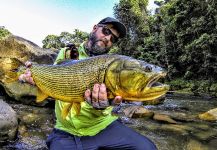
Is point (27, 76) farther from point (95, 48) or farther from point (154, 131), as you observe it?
point (154, 131)

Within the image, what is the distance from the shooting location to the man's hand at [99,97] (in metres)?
2.61

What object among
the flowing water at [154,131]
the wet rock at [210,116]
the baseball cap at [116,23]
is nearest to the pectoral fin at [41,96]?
the baseball cap at [116,23]

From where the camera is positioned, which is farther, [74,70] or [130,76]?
[74,70]

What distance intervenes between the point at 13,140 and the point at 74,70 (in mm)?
4490

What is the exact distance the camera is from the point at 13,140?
6.73 m

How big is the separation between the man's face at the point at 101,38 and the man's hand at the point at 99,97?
1041mm

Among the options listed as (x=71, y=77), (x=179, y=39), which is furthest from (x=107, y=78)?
(x=179, y=39)

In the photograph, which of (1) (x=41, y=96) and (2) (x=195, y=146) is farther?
(2) (x=195, y=146)

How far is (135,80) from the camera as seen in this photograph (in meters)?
2.48

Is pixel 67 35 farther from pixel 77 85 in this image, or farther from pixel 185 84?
pixel 77 85

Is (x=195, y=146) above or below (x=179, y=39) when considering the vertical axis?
below

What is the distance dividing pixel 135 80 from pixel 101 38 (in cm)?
133

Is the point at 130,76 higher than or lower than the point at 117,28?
lower

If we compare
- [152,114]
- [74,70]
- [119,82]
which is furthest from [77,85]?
[152,114]
